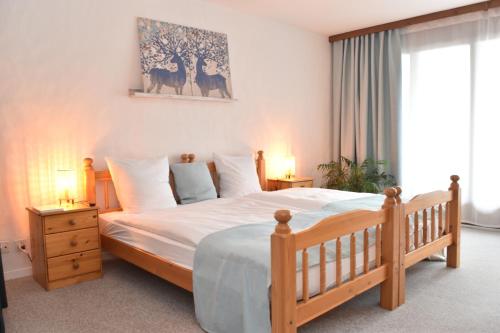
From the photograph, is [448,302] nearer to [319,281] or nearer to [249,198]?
[319,281]

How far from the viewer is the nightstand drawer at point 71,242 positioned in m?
2.92

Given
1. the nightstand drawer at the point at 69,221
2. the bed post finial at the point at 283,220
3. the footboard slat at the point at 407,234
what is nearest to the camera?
the bed post finial at the point at 283,220

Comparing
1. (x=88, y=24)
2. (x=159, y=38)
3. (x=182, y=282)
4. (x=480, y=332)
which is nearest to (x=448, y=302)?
(x=480, y=332)

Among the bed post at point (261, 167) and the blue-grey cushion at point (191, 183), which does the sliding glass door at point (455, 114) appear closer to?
the bed post at point (261, 167)

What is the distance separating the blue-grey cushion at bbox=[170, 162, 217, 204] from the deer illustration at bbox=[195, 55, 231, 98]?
2.69ft

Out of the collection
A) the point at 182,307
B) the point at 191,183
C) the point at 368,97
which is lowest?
the point at 182,307

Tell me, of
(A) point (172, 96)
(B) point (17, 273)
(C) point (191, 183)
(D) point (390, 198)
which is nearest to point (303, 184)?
(C) point (191, 183)

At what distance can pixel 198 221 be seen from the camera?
280 centimetres

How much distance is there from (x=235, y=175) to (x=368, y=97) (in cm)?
230

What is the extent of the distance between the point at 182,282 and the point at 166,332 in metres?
0.29

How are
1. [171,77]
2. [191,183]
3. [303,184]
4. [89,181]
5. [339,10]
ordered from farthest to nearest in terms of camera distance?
[303,184] < [339,10] < [171,77] < [191,183] < [89,181]

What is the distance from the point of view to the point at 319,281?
7.00 feet

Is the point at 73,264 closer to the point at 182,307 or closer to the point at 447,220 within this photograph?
the point at 182,307

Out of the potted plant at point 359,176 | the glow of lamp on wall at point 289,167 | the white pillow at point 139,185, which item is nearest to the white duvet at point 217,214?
the white pillow at point 139,185
